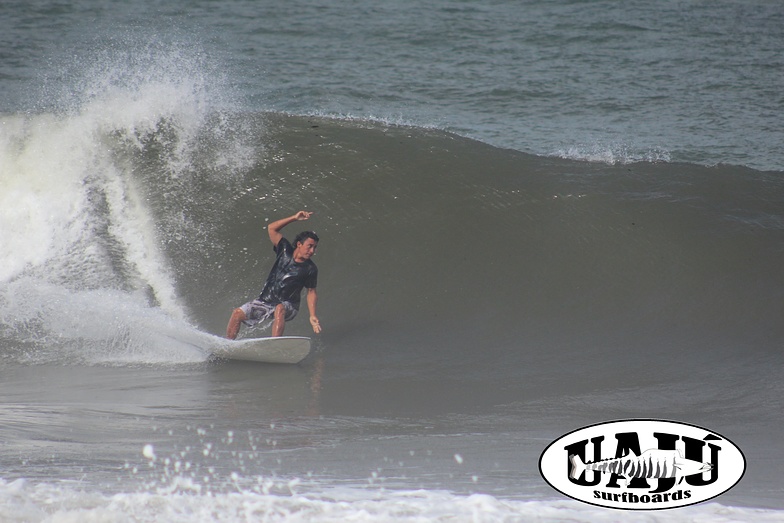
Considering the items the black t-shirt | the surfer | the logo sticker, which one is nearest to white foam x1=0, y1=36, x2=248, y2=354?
the surfer

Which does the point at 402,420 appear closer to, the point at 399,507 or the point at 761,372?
the point at 399,507

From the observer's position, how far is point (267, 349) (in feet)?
22.0

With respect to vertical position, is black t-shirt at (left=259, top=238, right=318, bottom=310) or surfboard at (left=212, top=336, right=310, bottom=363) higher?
black t-shirt at (left=259, top=238, right=318, bottom=310)

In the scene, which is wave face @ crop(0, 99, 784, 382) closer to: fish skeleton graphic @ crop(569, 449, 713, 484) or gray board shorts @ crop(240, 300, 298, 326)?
gray board shorts @ crop(240, 300, 298, 326)

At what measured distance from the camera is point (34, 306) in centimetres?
752

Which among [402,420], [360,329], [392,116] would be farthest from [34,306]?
[392,116]

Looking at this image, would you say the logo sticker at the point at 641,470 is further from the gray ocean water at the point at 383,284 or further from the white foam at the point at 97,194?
the white foam at the point at 97,194

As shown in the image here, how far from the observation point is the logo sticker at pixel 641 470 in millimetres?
3854

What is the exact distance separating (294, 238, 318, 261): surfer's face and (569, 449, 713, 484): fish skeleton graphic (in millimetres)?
→ 3573

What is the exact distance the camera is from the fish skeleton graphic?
389 cm

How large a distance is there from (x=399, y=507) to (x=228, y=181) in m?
6.72

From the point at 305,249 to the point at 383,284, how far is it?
163cm

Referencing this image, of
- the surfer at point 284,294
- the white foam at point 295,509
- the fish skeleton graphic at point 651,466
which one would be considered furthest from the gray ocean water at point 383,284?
the surfer at point 284,294

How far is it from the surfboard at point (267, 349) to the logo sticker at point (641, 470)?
2.58 metres
